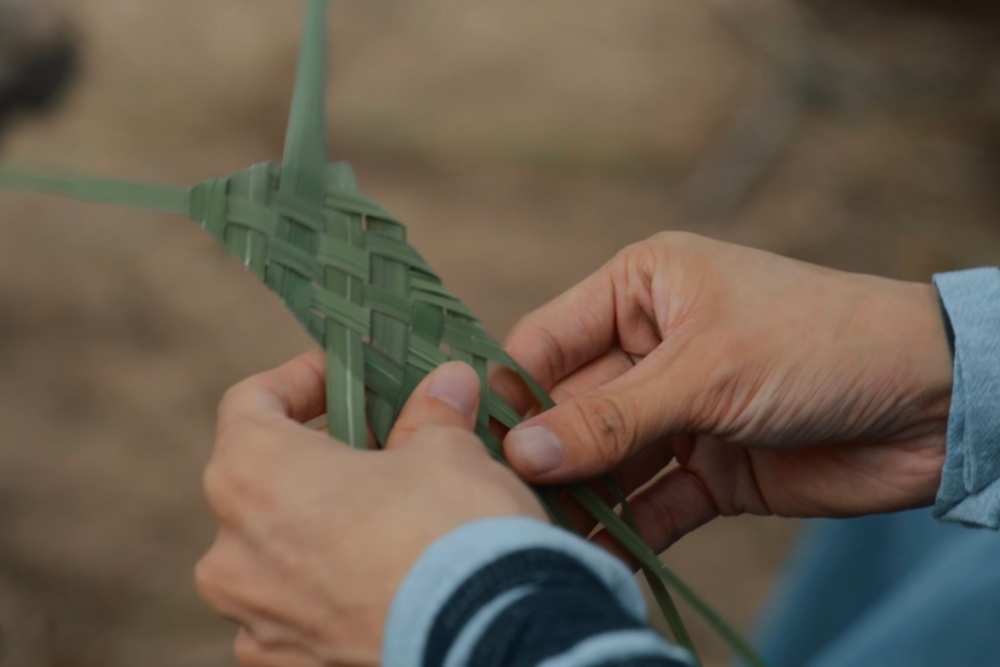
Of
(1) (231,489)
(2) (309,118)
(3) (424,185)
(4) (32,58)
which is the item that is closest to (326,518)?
(1) (231,489)

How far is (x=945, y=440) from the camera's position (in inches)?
32.4

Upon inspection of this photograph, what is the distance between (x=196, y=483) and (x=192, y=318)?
1.08ft

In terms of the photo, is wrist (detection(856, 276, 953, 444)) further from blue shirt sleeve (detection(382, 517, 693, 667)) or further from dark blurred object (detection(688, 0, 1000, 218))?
dark blurred object (detection(688, 0, 1000, 218))

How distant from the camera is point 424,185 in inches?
78.7

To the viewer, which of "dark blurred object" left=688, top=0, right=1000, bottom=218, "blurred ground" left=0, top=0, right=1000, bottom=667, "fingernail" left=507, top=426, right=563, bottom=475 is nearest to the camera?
"fingernail" left=507, top=426, right=563, bottom=475

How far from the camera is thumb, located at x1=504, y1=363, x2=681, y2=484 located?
26.9 inches

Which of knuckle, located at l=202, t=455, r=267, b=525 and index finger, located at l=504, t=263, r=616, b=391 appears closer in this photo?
knuckle, located at l=202, t=455, r=267, b=525

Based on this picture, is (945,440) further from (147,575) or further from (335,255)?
(147,575)

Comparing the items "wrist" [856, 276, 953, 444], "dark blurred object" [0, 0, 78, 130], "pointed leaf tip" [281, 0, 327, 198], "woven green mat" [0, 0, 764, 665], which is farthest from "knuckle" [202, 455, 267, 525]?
"dark blurred object" [0, 0, 78, 130]

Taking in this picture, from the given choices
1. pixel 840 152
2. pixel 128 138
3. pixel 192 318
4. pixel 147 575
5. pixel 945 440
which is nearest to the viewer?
pixel 945 440

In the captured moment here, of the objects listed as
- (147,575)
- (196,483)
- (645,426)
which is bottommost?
(147,575)

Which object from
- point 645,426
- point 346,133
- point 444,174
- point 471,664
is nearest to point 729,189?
point 444,174

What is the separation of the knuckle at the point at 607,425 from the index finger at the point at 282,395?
0.20m

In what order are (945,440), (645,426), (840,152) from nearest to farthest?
1. (645,426)
2. (945,440)
3. (840,152)
